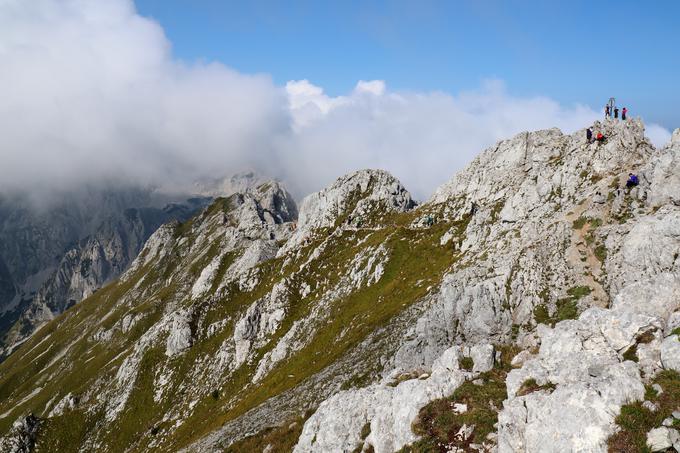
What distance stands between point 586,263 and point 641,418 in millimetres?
38806

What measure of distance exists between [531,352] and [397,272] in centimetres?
8665

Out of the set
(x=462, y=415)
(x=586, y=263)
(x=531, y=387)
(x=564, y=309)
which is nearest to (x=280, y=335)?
(x=564, y=309)

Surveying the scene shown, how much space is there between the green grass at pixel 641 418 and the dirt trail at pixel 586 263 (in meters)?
29.3

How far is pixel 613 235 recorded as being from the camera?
175 feet

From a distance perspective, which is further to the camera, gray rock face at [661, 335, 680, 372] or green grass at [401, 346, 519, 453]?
green grass at [401, 346, 519, 453]

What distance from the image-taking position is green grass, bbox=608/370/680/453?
18906 millimetres

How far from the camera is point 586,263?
54.0 m

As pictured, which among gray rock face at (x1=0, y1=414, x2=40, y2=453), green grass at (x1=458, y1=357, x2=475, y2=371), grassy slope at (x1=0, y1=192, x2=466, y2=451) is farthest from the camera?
gray rock face at (x1=0, y1=414, x2=40, y2=453)

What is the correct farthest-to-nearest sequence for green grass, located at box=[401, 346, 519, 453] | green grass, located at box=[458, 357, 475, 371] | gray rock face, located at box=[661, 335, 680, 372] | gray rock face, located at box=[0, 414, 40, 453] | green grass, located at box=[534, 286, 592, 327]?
gray rock face, located at box=[0, 414, 40, 453] < green grass, located at box=[534, 286, 592, 327] < green grass, located at box=[458, 357, 475, 371] < green grass, located at box=[401, 346, 519, 453] < gray rock face, located at box=[661, 335, 680, 372]

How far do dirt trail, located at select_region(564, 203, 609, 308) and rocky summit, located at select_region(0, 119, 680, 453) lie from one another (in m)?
0.29

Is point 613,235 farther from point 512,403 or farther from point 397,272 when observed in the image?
point 397,272

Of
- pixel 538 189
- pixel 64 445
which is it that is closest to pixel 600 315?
pixel 538 189

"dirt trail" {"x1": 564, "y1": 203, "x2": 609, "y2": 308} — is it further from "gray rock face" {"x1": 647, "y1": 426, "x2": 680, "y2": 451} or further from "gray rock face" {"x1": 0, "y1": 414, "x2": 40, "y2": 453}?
"gray rock face" {"x1": 0, "y1": 414, "x2": 40, "y2": 453}

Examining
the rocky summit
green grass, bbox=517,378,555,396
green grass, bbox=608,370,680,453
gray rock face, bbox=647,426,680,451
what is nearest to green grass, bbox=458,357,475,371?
→ the rocky summit
